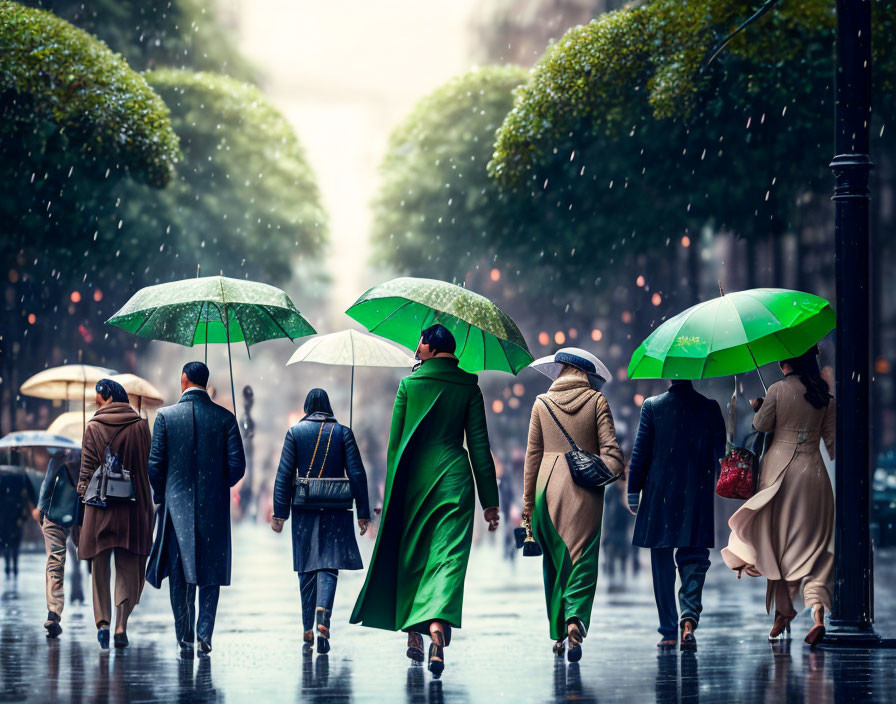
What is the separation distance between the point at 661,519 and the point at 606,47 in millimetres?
10584

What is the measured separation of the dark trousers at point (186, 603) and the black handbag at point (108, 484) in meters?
0.68

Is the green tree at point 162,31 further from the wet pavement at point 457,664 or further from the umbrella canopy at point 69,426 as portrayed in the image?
the wet pavement at point 457,664

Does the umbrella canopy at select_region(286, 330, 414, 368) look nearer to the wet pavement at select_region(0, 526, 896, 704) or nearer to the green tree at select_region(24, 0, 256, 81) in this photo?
the wet pavement at select_region(0, 526, 896, 704)

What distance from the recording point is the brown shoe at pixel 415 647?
31.1ft

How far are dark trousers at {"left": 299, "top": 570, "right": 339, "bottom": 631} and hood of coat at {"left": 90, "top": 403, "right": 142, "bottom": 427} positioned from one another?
1.63m

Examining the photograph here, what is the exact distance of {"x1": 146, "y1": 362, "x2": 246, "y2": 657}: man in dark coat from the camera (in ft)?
33.1

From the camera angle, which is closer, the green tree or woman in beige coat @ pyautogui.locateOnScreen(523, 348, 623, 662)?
woman in beige coat @ pyautogui.locateOnScreen(523, 348, 623, 662)

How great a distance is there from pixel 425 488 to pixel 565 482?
1.02m

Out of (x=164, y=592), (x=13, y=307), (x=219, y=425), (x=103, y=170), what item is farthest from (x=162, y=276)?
(x=219, y=425)

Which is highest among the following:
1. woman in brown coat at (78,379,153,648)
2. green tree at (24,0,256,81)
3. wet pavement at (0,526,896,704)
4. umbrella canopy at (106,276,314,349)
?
green tree at (24,0,256,81)

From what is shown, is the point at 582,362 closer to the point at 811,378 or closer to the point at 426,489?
the point at 426,489

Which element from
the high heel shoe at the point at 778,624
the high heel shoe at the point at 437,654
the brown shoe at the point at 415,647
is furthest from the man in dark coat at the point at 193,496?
the high heel shoe at the point at 778,624

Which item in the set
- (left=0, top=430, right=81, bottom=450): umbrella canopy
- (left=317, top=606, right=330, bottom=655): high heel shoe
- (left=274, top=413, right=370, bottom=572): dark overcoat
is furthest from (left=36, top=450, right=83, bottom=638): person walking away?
(left=317, top=606, right=330, bottom=655): high heel shoe

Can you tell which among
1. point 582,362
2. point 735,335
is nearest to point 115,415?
point 582,362
